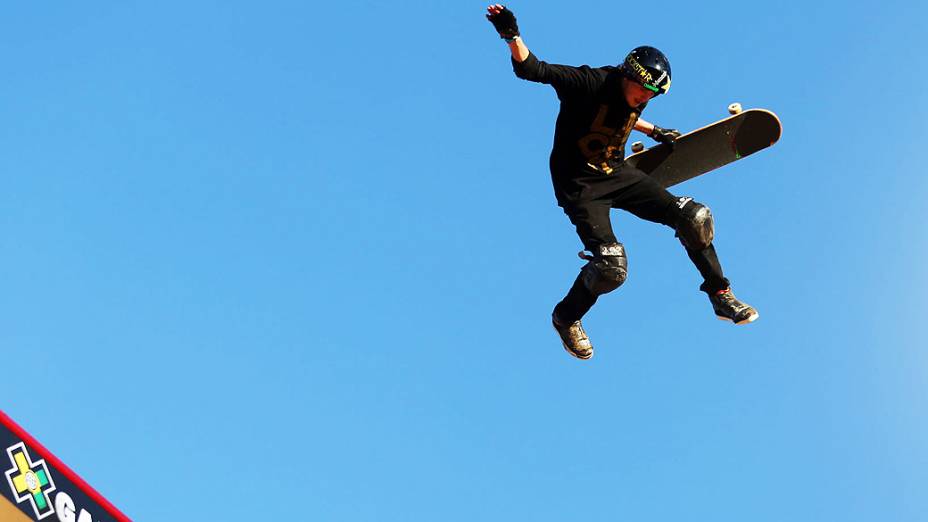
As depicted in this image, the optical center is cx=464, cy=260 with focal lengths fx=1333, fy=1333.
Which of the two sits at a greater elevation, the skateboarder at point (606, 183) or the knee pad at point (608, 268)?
the skateboarder at point (606, 183)

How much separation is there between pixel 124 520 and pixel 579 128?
7017 mm

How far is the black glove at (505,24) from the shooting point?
1270 centimetres

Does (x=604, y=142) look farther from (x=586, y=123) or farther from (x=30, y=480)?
(x=30, y=480)

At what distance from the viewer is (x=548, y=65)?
518 inches

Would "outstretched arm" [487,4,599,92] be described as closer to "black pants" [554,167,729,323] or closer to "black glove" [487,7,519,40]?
"black glove" [487,7,519,40]

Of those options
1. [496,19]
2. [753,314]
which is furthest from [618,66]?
[753,314]

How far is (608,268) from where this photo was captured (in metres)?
13.4

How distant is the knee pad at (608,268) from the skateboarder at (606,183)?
0.03ft

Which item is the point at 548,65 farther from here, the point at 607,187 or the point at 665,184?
the point at 665,184

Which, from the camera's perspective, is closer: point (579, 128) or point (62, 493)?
point (579, 128)

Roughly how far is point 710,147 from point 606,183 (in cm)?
193

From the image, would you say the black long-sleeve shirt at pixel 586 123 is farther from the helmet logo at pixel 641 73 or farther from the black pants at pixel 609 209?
the helmet logo at pixel 641 73

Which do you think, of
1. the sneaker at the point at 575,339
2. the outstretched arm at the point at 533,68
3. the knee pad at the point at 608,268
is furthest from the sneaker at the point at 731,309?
the outstretched arm at the point at 533,68

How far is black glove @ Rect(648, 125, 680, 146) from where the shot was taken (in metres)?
14.9
